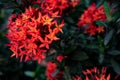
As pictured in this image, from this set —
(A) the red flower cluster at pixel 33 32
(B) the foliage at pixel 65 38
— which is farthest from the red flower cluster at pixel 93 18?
(A) the red flower cluster at pixel 33 32

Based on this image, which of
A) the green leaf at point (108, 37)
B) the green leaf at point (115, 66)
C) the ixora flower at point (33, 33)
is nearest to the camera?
the ixora flower at point (33, 33)

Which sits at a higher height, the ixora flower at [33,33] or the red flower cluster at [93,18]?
the ixora flower at [33,33]

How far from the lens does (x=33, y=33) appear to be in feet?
6.50

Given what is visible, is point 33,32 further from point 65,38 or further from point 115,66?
point 115,66

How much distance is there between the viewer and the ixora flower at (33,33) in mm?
1996

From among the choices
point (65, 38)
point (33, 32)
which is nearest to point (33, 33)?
point (33, 32)

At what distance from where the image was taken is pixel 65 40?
2.38m

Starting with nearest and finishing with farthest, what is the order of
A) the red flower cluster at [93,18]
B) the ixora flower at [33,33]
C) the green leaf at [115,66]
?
the ixora flower at [33,33]
the green leaf at [115,66]
the red flower cluster at [93,18]

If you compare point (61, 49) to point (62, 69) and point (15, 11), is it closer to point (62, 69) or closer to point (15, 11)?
point (62, 69)

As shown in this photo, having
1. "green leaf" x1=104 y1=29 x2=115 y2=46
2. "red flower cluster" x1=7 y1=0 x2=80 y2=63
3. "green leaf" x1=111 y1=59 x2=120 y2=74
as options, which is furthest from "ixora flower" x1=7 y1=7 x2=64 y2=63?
"green leaf" x1=111 y1=59 x2=120 y2=74

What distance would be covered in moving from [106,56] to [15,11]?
94 cm

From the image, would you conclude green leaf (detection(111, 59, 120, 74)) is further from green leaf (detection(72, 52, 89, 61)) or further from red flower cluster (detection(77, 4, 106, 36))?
red flower cluster (detection(77, 4, 106, 36))

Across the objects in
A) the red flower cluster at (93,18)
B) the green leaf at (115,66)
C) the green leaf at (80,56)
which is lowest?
the green leaf at (115,66)

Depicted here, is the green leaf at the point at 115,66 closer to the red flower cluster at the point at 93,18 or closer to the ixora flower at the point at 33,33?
the red flower cluster at the point at 93,18
